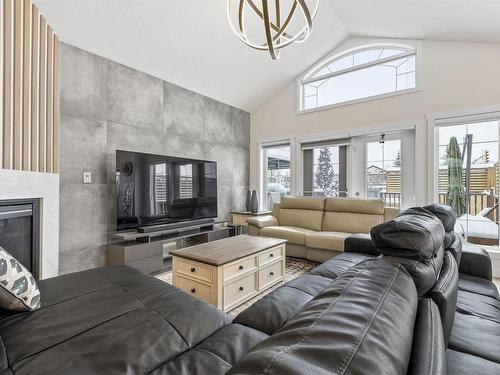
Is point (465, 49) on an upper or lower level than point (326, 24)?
lower

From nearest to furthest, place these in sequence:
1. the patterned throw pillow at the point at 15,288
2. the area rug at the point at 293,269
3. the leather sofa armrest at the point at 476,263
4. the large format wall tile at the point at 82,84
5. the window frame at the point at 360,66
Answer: the patterned throw pillow at the point at 15,288 → the leather sofa armrest at the point at 476,263 → the large format wall tile at the point at 82,84 → the area rug at the point at 293,269 → the window frame at the point at 360,66

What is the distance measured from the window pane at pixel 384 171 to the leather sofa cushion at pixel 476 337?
2.97 meters

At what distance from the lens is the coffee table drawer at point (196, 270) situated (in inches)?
82.0

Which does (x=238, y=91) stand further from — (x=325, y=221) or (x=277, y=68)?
(x=325, y=221)

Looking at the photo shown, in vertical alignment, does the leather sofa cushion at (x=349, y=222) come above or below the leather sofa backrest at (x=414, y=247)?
below

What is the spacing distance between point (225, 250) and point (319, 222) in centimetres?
208

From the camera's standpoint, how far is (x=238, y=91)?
456 centimetres

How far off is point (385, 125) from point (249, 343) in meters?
3.84

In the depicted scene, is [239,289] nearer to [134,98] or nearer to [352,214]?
[352,214]

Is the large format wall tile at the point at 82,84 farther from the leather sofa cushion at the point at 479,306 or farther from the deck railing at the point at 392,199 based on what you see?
the deck railing at the point at 392,199

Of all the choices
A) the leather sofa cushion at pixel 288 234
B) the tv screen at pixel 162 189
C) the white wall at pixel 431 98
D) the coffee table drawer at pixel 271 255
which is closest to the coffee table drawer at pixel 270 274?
the coffee table drawer at pixel 271 255

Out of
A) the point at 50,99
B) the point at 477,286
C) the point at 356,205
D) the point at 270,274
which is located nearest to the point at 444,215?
the point at 477,286

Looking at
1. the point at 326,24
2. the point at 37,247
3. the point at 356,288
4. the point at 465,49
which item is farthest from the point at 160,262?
the point at 465,49

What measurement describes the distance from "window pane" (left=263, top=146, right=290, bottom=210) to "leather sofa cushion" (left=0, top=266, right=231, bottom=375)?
3.87m
